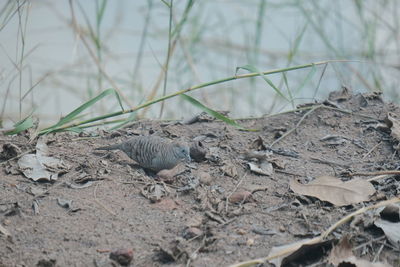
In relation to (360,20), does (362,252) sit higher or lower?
lower

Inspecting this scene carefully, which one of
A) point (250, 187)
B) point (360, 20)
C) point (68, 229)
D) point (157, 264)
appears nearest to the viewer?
point (157, 264)

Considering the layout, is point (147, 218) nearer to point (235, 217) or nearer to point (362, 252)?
point (235, 217)

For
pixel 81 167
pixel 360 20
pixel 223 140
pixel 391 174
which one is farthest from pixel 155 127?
pixel 360 20

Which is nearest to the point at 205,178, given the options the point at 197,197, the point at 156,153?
the point at 197,197

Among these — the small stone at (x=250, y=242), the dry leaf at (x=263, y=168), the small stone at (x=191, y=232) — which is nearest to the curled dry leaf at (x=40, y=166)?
the small stone at (x=191, y=232)

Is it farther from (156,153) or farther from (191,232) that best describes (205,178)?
(191,232)

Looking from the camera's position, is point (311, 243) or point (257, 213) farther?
point (257, 213)

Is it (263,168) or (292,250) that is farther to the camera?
(263,168)

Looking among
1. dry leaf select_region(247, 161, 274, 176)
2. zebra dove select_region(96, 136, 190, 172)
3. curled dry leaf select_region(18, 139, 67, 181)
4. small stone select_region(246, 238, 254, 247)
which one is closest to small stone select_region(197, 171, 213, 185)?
zebra dove select_region(96, 136, 190, 172)
